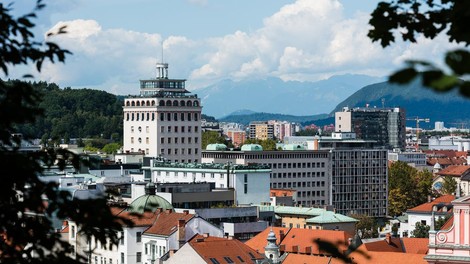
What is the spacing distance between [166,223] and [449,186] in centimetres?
10363

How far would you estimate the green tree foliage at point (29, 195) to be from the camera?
1245 centimetres

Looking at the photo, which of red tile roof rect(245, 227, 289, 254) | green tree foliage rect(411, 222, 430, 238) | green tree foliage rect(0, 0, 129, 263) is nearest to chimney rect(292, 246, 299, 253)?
red tile roof rect(245, 227, 289, 254)

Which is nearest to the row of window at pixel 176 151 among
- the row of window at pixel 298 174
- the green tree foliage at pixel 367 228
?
the row of window at pixel 298 174

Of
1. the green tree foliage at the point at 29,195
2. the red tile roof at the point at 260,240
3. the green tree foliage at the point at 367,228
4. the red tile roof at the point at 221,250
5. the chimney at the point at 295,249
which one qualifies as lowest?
the green tree foliage at the point at 367,228

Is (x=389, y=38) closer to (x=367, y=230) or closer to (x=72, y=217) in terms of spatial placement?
(x=72, y=217)

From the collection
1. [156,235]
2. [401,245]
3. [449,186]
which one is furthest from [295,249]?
[449,186]

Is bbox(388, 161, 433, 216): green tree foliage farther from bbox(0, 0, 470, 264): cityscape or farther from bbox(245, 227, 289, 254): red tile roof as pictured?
bbox(245, 227, 289, 254): red tile roof

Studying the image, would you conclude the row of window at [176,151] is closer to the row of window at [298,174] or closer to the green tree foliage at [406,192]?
the row of window at [298,174]

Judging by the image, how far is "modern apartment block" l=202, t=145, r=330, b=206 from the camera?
514ft

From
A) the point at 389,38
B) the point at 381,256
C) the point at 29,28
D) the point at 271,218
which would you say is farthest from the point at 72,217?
the point at 271,218

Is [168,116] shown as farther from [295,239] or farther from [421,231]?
[295,239]

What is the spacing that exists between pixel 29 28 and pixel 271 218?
9048 cm

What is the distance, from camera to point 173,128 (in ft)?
536

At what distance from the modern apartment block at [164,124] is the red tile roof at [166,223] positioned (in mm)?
81680
